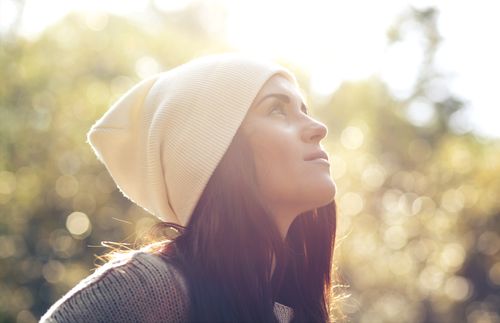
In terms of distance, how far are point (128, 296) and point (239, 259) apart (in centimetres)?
46

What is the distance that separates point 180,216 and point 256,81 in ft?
2.06

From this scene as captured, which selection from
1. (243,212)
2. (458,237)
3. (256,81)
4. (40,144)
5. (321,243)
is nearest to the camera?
(243,212)

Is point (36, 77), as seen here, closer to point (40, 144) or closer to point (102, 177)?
point (40, 144)

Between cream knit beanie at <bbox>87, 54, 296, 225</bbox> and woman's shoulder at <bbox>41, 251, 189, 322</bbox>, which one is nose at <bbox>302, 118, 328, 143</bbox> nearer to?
cream knit beanie at <bbox>87, 54, 296, 225</bbox>

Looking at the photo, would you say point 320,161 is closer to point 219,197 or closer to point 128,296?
point 219,197

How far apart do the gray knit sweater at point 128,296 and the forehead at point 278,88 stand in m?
0.87

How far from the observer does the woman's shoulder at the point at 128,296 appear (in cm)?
216

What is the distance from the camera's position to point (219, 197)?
2.63 meters

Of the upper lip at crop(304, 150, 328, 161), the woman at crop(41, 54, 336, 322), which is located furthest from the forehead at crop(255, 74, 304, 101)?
the upper lip at crop(304, 150, 328, 161)

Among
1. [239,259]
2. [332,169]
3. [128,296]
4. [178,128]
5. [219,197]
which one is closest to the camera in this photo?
[128,296]

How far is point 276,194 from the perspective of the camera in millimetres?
2648

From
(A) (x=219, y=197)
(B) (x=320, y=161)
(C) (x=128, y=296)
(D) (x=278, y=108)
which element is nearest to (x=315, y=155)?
(B) (x=320, y=161)

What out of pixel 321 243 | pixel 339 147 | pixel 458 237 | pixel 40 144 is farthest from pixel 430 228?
pixel 321 243

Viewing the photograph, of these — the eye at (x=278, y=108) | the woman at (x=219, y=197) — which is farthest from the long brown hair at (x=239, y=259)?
the eye at (x=278, y=108)
